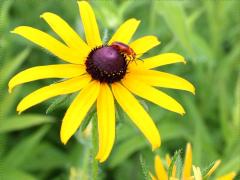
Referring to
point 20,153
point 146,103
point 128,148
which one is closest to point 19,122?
point 20,153

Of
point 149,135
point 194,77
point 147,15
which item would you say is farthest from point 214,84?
point 149,135

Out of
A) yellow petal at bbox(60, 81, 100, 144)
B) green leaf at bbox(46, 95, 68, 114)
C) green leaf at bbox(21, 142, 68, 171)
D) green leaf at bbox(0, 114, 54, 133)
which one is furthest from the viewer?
green leaf at bbox(21, 142, 68, 171)

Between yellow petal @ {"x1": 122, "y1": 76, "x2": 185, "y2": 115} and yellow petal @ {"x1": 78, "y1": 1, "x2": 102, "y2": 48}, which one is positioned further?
yellow petal @ {"x1": 78, "y1": 1, "x2": 102, "y2": 48}

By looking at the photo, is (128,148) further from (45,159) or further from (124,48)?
(124,48)

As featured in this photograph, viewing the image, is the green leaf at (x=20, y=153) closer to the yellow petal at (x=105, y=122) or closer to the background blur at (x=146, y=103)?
the background blur at (x=146, y=103)

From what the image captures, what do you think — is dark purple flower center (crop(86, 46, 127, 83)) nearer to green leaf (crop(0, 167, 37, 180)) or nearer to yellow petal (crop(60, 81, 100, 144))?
yellow petal (crop(60, 81, 100, 144))

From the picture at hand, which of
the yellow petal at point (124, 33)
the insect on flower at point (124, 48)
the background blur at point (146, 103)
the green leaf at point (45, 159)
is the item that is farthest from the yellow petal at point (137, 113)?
the green leaf at point (45, 159)

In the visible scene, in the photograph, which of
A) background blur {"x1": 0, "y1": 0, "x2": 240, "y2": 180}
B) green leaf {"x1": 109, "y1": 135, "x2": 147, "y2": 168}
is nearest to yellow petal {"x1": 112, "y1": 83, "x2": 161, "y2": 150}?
background blur {"x1": 0, "y1": 0, "x2": 240, "y2": 180}

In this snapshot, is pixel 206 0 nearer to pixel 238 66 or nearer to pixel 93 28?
pixel 238 66
